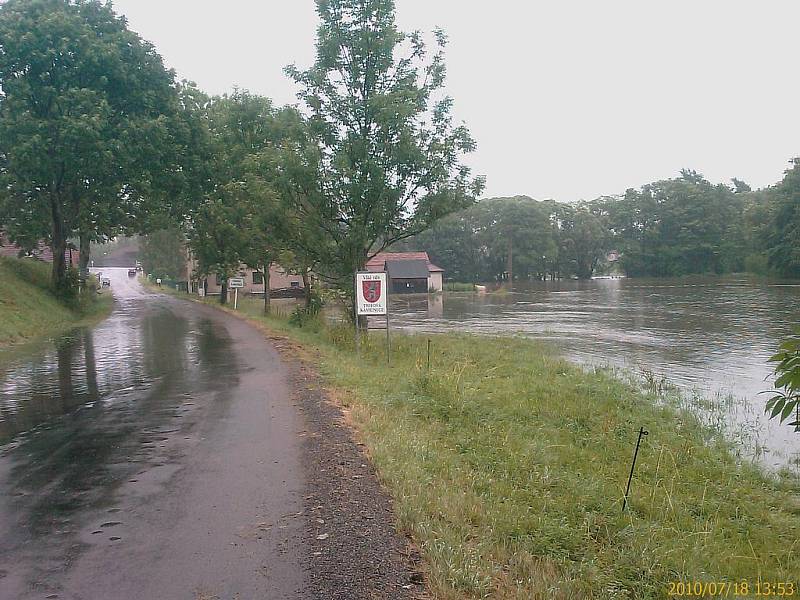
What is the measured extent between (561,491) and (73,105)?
23.0m

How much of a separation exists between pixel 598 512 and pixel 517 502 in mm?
770

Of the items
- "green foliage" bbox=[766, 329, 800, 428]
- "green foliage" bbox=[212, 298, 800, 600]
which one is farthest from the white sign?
"green foliage" bbox=[766, 329, 800, 428]

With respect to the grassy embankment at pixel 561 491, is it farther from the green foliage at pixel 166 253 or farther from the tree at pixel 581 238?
the tree at pixel 581 238

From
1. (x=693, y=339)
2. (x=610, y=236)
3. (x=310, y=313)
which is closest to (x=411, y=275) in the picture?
(x=610, y=236)

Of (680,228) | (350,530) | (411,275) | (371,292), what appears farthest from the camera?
(680,228)

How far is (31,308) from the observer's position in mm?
22672

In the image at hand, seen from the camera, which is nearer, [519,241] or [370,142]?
[370,142]

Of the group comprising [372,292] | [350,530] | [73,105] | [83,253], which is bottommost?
[350,530]

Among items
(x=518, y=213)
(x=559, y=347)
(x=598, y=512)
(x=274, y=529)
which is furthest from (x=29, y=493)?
(x=518, y=213)

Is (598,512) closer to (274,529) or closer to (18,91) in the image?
(274,529)

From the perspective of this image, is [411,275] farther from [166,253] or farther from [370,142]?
[370,142]

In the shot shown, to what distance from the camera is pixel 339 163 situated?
59.9 feet
